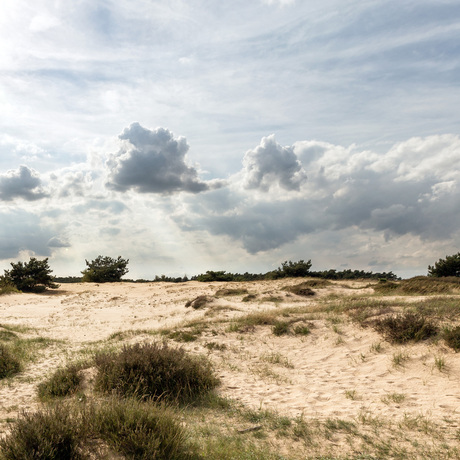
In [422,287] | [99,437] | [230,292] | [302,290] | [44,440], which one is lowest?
[99,437]

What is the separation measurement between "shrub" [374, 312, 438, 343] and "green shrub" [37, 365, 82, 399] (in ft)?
27.0

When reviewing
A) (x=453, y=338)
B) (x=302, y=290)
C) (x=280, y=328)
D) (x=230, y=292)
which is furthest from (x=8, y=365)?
(x=302, y=290)

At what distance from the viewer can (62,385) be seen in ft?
26.5

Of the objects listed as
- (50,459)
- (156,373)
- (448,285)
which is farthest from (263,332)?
(448,285)

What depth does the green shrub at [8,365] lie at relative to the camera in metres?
9.76

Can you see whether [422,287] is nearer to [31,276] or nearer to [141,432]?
[141,432]

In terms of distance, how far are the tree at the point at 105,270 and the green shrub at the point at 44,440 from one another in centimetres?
3922

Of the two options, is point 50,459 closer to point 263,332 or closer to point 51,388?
point 51,388

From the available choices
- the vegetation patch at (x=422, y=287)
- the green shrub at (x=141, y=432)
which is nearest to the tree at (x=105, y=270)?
the vegetation patch at (x=422, y=287)

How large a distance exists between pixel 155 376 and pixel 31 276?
34302 millimetres

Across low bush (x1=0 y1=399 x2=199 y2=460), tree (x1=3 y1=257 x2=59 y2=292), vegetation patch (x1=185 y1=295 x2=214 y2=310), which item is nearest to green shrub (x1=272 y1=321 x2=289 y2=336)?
vegetation patch (x1=185 y1=295 x2=214 y2=310)

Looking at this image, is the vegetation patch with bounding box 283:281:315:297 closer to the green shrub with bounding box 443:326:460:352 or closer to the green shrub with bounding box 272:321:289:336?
the green shrub with bounding box 272:321:289:336

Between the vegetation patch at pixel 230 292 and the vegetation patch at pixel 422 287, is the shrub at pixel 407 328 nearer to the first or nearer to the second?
the vegetation patch at pixel 422 287

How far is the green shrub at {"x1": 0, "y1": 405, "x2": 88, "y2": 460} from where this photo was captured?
4379mm
